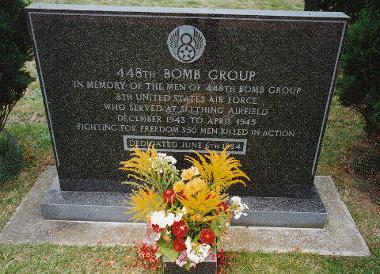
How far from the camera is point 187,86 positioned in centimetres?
399

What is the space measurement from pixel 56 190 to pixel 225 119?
6.61 feet

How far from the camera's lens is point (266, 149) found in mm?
4285

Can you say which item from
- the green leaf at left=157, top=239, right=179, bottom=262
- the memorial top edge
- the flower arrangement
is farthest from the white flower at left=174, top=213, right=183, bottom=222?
the memorial top edge

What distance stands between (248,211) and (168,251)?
1.23 m

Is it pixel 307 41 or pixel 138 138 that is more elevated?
pixel 307 41

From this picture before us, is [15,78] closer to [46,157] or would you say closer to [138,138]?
[46,157]

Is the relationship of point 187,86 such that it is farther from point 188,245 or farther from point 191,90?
point 188,245

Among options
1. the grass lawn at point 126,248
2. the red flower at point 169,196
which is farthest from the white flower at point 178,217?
the grass lawn at point 126,248

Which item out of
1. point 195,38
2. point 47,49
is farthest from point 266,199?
point 47,49

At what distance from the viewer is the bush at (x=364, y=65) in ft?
15.0

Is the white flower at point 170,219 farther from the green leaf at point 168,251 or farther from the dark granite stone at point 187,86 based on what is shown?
the dark granite stone at point 187,86

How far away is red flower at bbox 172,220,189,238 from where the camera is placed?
3.16 meters

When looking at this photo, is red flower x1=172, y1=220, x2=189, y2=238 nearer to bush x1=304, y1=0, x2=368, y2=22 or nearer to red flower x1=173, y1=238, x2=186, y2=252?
red flower x1=173, y1=238, x2=186, y2=252

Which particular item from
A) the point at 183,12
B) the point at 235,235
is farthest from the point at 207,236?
the point at 183,12
